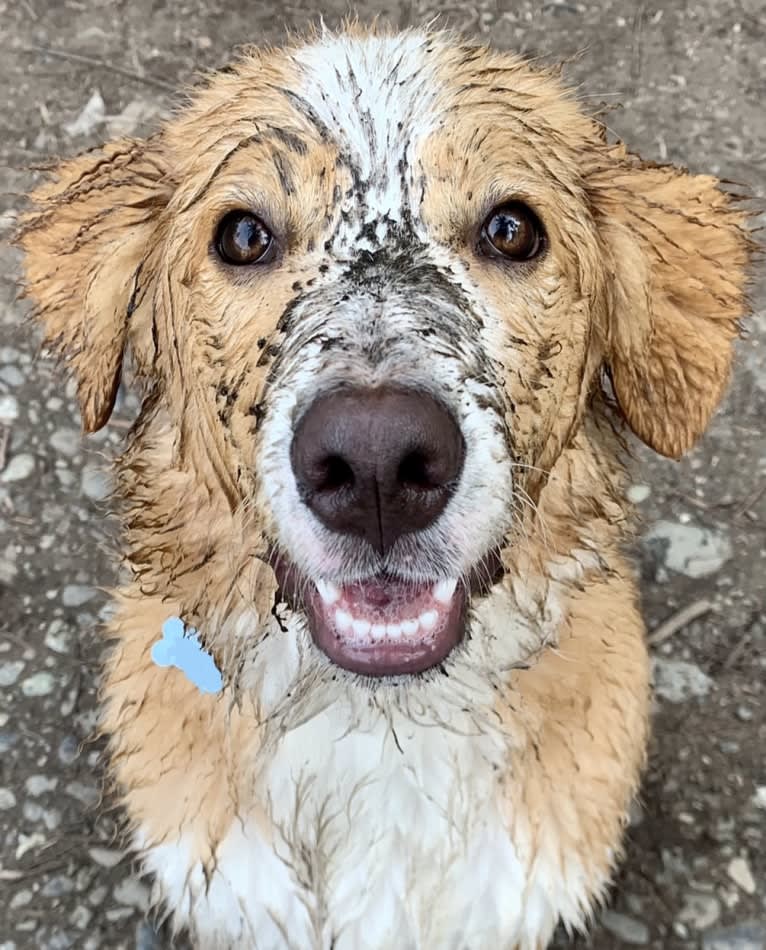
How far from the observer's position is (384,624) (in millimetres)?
2400

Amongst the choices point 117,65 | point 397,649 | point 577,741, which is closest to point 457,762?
point 577,741

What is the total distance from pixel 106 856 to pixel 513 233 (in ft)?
8.37

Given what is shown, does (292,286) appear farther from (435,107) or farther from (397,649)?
(397,649)

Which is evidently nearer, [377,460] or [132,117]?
[377,460]

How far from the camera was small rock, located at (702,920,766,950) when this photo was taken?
3.60m

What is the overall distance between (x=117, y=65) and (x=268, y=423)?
4.02 metres

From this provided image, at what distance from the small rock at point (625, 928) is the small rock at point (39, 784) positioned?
1954 mm

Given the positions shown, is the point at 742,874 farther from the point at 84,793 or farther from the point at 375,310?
the point at 375,310

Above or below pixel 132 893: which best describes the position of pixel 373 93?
above

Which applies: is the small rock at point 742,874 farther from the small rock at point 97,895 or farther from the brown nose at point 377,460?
the brown nose at point 377,460

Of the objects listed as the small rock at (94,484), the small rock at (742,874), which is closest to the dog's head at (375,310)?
the small rock at (94,484)

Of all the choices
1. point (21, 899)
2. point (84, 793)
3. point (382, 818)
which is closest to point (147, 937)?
point (21, 899)

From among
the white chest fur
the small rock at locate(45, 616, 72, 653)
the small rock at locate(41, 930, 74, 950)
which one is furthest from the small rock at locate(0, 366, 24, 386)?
the white chest fur

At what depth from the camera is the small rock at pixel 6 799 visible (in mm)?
3840
